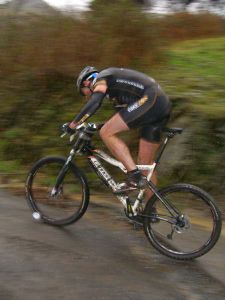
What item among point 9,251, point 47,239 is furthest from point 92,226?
point 9,251

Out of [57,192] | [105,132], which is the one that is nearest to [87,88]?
[105,132]

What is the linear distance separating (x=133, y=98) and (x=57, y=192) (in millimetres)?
1510

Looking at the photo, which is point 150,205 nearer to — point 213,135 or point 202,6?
point 213,135

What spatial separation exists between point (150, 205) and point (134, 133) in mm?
2681

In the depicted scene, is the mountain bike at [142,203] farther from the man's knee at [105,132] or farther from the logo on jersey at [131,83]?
the logo on jersey at [131,83]

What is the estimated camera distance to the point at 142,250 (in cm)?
555

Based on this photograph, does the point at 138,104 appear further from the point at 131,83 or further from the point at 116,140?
the point at 116,140

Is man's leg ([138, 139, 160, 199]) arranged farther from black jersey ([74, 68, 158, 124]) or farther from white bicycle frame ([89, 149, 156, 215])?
black jersey ([74, 68, 158, 124])

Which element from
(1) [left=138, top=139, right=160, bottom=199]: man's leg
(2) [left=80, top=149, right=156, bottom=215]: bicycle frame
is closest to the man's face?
(2) [left=80, top=149, right=156, bottom=215]: bicycle frame

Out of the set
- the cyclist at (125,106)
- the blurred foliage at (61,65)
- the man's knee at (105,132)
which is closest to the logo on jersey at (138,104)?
the cyclist at (125,106)

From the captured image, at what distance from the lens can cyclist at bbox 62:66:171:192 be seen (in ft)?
18.2

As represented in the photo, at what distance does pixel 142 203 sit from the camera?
5.71 meters

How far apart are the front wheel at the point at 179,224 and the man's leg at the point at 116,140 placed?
0.50 meters

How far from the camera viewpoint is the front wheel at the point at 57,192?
20.0 feet
